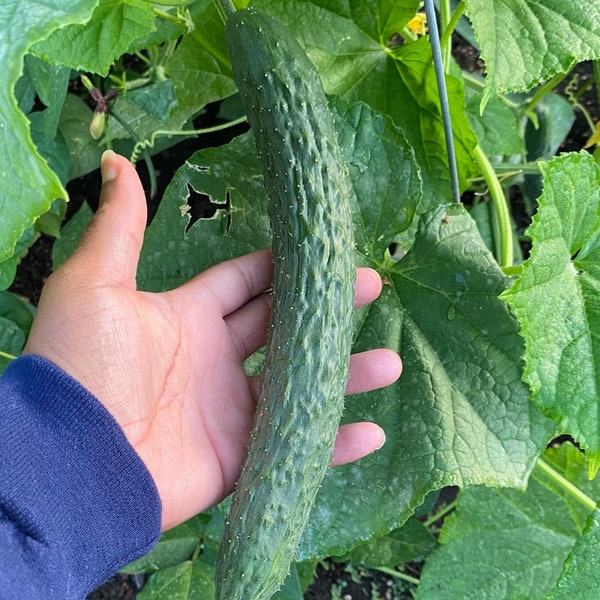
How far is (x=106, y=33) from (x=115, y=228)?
34 centimetres

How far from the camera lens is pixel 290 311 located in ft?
3.63

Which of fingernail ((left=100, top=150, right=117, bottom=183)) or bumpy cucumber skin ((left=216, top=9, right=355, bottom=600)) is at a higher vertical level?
fingernail ((left=100, top=150, right=117, bottom=183))

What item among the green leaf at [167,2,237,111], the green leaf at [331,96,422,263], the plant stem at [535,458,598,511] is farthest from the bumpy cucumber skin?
the plant stem at [535,458,598,511]

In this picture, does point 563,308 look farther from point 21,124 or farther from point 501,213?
point 21,124

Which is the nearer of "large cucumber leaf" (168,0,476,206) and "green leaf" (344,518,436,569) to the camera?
"large cucumber leaf" (168,0,476,206)

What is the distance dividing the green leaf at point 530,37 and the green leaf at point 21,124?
64 cm

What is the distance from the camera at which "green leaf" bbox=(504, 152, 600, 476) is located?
1.11m

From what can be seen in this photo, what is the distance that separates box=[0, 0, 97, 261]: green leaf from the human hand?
1.13 feet

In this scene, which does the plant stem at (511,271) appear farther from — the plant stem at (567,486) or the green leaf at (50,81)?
the green leaf at (50,81)

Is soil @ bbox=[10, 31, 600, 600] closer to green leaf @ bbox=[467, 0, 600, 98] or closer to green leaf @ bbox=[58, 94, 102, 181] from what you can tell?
green leaf @ bbox=[58, 94, 102, 181]

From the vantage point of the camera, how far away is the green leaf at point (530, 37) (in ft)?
3.54

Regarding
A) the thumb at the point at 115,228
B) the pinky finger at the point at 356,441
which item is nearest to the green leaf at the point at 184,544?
the pinky finger at the point at 356,441

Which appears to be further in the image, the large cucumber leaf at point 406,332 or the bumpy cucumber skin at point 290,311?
the large cucumber leaf at point 406,332

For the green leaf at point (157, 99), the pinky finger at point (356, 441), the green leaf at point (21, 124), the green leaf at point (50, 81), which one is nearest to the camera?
the green leaf at point (21, 124)
